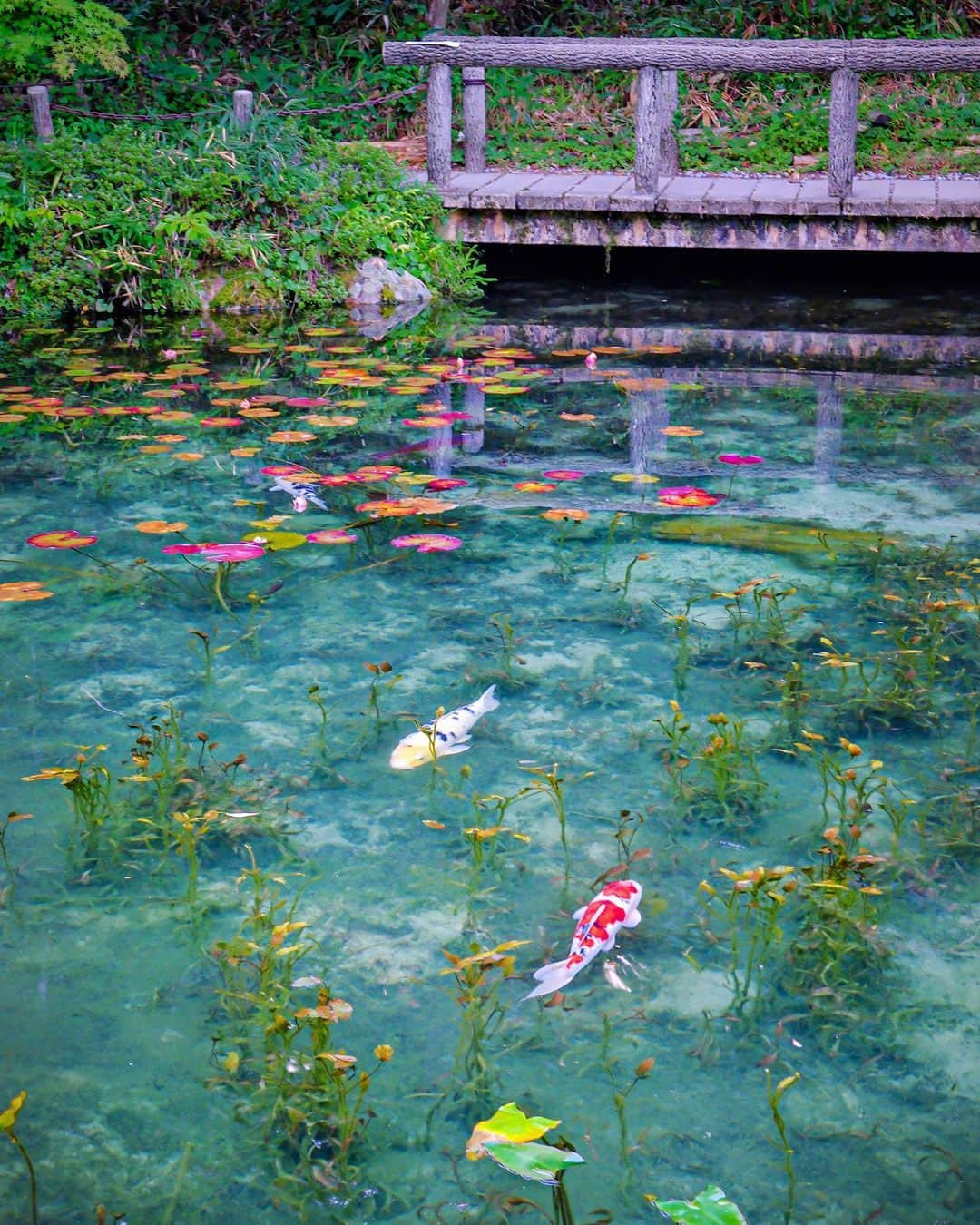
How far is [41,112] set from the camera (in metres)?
8.38

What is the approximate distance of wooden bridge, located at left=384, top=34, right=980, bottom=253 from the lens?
25.2 feet

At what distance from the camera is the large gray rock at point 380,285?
25.4 feet

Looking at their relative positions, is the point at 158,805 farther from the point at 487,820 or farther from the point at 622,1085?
the point at 622,1085

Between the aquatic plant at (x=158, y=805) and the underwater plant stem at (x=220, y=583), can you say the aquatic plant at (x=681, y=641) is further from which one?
the underwater plant stem at (x=220, y=583)

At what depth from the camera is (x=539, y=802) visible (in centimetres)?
280

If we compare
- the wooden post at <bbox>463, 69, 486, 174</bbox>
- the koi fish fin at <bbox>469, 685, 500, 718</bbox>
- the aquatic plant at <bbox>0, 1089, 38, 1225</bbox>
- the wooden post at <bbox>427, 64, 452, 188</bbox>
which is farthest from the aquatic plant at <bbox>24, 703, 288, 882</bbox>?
the wooden post at <bbox>463, 69, 486, 174</bbox>

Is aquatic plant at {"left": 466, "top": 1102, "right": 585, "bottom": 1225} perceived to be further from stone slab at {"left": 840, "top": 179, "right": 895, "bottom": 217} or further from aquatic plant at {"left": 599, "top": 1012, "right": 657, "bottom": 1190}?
stone slab at {"left": 840, "top": 179, "right": 895, "bottom": 217}

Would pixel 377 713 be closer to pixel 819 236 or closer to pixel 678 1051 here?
pixel 678 1051

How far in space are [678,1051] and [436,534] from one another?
2.33 m

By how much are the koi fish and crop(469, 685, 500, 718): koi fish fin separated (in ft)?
0.13

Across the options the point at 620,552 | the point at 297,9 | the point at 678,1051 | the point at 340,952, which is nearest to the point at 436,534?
the point at 620,552

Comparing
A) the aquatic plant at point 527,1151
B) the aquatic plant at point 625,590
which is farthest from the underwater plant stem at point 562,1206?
the aquatic plant at point 625,590

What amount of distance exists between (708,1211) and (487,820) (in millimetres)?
1297

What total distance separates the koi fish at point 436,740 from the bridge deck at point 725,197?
575 centimetres
